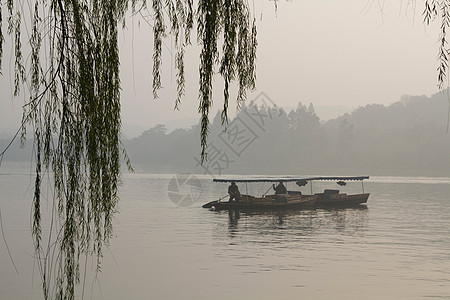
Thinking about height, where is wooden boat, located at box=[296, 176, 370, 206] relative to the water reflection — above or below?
above

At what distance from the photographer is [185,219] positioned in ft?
183

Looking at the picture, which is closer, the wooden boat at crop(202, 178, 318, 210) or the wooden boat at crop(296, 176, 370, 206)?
the wooden boat at crop(202, 178, 318, 210)

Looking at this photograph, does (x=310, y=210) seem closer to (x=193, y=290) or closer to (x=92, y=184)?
(x=193, y=290)

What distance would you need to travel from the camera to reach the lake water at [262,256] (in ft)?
94.0

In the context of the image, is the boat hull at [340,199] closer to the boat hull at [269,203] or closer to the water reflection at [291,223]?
the water reflection at [291,223]

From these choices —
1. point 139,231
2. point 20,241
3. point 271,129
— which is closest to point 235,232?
point 139,231

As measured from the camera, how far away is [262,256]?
123ft

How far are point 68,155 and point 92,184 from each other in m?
0.24

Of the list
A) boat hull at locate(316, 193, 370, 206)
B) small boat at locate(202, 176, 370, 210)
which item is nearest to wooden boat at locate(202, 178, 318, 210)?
small boat at locate(202, 176, 370, 210)

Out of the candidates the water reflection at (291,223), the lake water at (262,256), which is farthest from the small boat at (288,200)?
the lake water at (262,256)

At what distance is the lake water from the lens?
28641mm

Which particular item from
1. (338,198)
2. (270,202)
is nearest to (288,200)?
(270,202)

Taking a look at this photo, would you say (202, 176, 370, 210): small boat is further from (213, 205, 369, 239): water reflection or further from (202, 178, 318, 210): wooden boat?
(213, 205, 369, 239): water reflection

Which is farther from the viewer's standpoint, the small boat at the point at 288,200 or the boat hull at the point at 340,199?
the boat hull at the point at 340,199
